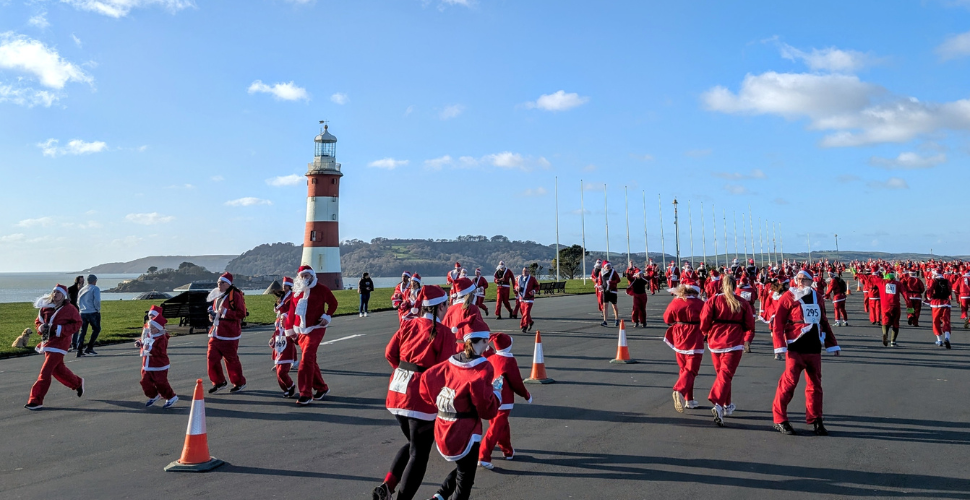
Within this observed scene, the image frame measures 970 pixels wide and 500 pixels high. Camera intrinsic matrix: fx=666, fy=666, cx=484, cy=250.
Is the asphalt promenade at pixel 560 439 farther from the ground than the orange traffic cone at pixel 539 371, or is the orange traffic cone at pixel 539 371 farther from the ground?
the orange traffic cone at pixel 539 371

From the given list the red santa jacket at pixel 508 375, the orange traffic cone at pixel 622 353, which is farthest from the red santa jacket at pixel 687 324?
the orange traffic cone at pixel 622 353

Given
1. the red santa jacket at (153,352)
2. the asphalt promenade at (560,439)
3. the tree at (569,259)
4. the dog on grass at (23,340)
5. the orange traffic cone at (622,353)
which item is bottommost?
the asphalt promenade at (560,439)

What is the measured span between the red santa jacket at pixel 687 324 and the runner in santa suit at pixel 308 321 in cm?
468

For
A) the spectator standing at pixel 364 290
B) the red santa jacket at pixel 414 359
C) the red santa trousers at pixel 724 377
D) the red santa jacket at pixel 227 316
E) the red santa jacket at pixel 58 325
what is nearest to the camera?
the red santa jacket at pixel 414 359

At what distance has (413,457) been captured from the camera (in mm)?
5090

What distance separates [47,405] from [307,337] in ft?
13.7

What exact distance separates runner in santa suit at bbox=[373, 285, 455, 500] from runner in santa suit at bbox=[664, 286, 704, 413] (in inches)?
166

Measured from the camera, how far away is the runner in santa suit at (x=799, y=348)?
776 centimetres

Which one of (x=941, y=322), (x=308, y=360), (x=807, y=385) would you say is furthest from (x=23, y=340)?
(x=941, y=322)

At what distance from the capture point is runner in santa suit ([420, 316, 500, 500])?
4.70 metres

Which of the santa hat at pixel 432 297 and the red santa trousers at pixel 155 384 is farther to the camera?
the red santa trousers at pixel 155 384

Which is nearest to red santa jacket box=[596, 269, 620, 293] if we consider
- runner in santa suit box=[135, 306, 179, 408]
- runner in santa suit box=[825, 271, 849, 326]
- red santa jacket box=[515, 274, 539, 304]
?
red santa jacket box=[515, 274, 539, 304]

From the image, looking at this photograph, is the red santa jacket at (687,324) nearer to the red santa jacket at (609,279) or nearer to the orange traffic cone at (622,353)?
the orange traffic cone at (622,353)

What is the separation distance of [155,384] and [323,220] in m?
42.2
